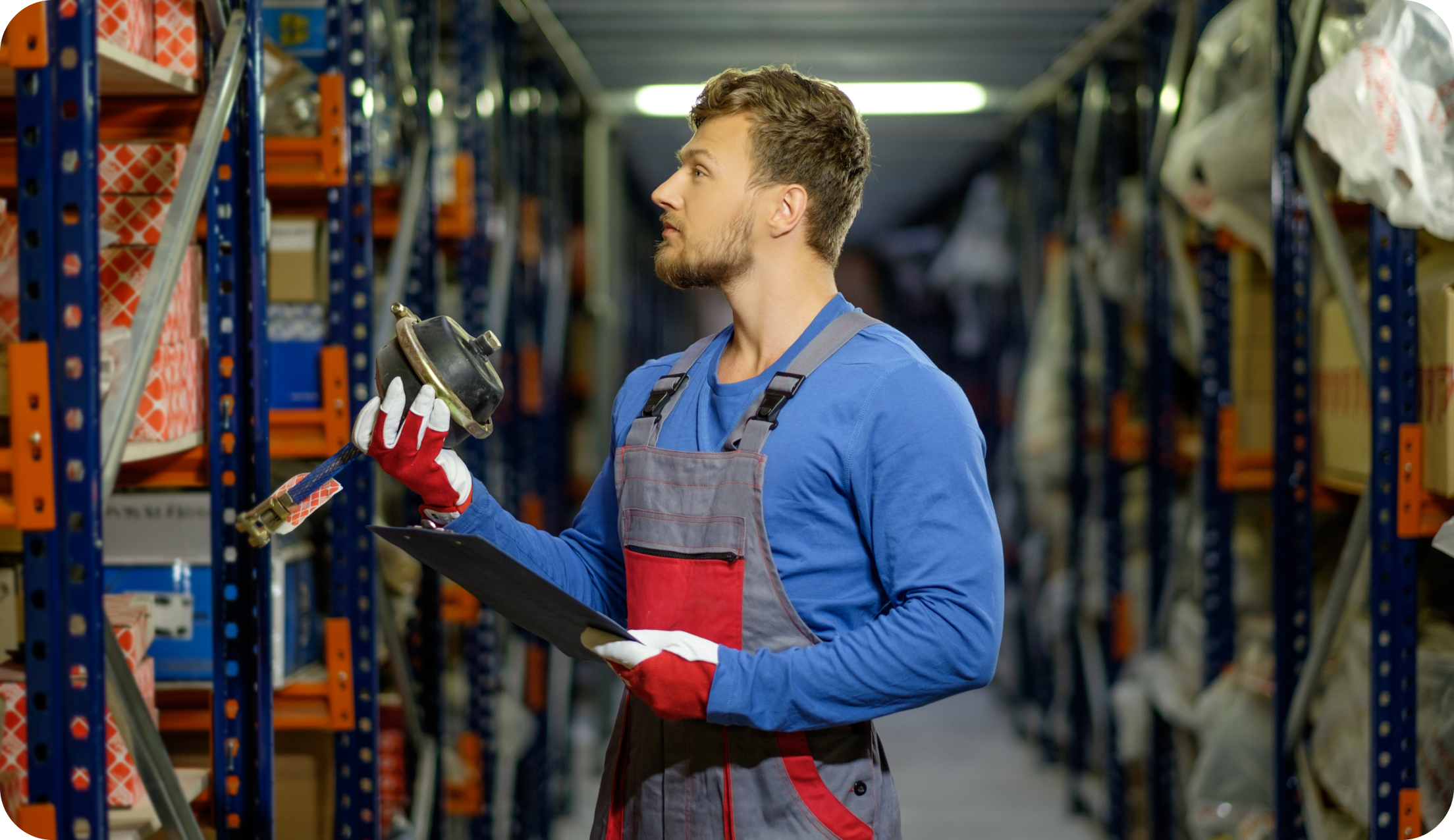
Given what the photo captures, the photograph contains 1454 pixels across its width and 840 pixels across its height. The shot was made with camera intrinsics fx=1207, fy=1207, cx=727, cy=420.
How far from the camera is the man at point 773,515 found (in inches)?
63.7

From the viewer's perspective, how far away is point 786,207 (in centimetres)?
189

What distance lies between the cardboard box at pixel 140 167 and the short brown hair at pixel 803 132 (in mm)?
1027

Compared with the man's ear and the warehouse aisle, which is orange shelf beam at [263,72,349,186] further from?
the warehouse aisle

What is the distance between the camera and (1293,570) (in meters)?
3.13

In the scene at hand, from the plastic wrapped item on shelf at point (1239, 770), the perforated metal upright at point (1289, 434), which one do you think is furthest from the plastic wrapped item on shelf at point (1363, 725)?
the plastic wrapped item on shelf at point (1239, 770)

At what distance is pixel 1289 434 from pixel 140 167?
8.94 feet

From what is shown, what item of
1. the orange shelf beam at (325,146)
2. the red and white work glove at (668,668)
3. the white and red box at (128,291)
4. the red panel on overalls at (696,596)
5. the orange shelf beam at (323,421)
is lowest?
the red and white work glove at (668,668)

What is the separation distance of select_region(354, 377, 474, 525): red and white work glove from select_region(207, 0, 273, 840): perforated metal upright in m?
0.53

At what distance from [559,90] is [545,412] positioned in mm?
1806

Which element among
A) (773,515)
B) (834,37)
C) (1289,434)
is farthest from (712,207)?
(834,37)

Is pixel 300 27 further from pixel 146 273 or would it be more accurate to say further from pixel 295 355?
pixel 146 273

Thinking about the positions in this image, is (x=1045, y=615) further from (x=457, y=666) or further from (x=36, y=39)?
(x=36, y=39)

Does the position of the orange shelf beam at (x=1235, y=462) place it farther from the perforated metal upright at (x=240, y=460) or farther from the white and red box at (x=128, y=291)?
the white and red box at (x=128, y=291)

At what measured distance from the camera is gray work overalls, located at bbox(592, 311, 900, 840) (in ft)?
5.64
